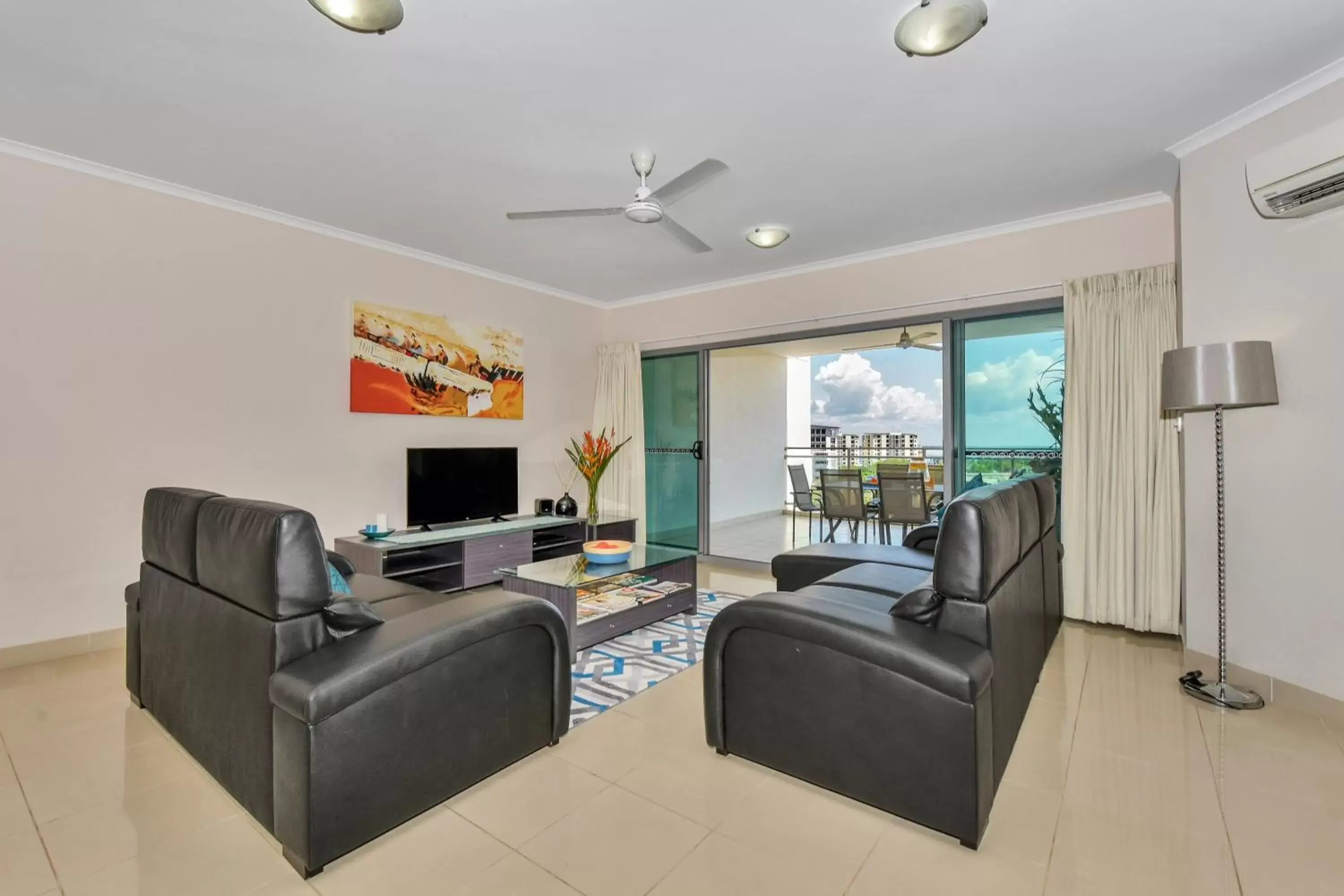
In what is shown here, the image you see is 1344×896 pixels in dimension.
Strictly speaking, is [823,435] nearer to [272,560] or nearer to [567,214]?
[567,214]

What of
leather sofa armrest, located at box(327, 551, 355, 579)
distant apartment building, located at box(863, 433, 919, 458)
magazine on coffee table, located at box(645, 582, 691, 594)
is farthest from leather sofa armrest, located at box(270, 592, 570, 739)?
distant apartment building, located at box(863, 433, 919, 458)

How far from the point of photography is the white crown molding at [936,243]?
366 cm

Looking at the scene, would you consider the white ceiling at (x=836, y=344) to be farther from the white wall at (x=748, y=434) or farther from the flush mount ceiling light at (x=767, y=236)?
the flush mount ceiling light at (x=767, y=236)

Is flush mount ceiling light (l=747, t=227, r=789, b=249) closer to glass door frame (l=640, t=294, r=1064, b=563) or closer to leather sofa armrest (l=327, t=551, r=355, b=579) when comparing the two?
glass door frame (l=640, t=294, r=1064, b=563)

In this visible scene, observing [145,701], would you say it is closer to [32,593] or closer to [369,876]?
[32,593]

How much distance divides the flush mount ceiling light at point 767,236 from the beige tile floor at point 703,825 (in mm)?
3057

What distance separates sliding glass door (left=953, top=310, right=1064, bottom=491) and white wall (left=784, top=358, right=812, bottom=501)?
4763 mm

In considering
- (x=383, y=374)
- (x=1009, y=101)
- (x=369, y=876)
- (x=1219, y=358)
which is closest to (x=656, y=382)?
(x=383, y=374)

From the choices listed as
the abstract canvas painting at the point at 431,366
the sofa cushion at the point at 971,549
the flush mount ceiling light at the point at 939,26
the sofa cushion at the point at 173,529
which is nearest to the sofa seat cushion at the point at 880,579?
the sofa cushion at the point at 971,549

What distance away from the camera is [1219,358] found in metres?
2.53

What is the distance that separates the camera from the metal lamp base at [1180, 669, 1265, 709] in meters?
2.54

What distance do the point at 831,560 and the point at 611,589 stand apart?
4.51 feet

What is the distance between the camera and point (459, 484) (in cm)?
472

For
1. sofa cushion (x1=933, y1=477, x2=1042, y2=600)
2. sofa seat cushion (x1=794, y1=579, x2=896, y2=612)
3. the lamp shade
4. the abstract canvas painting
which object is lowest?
sofa seat cushion (x1=794, y1=579, x2=896, y2=612)
